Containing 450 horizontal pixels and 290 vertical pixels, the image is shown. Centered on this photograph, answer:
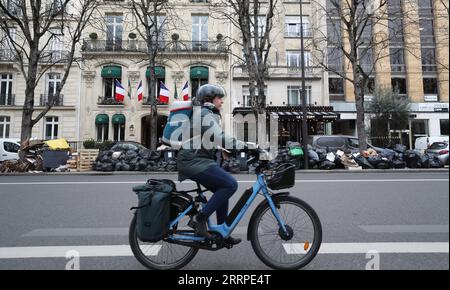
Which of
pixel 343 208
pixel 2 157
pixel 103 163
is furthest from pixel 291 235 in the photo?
pixel 2 157

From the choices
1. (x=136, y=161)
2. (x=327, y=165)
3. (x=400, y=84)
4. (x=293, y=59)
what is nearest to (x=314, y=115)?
(x=293, y=59)

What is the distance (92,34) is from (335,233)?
2914 cm

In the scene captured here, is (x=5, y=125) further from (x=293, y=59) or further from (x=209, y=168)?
(x=209, y=168)

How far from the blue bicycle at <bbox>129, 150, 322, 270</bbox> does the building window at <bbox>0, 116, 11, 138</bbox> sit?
3097 cm

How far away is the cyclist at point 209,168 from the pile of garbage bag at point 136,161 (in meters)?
10.9

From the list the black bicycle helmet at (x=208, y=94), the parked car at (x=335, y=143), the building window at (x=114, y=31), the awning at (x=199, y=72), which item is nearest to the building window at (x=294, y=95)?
the awning at (x=199, y=72)

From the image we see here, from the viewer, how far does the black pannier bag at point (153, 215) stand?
281 cm

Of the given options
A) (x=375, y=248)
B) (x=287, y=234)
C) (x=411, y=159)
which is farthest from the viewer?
(x=411, y=159)

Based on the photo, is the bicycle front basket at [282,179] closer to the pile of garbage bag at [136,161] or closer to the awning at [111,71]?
the pile of garbage bag at [136,161]

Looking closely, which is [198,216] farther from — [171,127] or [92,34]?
[92,34]

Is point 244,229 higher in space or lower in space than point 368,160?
lower

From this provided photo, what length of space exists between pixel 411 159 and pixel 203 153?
1395 cm

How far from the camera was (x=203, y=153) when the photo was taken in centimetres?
300

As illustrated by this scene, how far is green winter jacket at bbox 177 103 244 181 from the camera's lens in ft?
9.61
